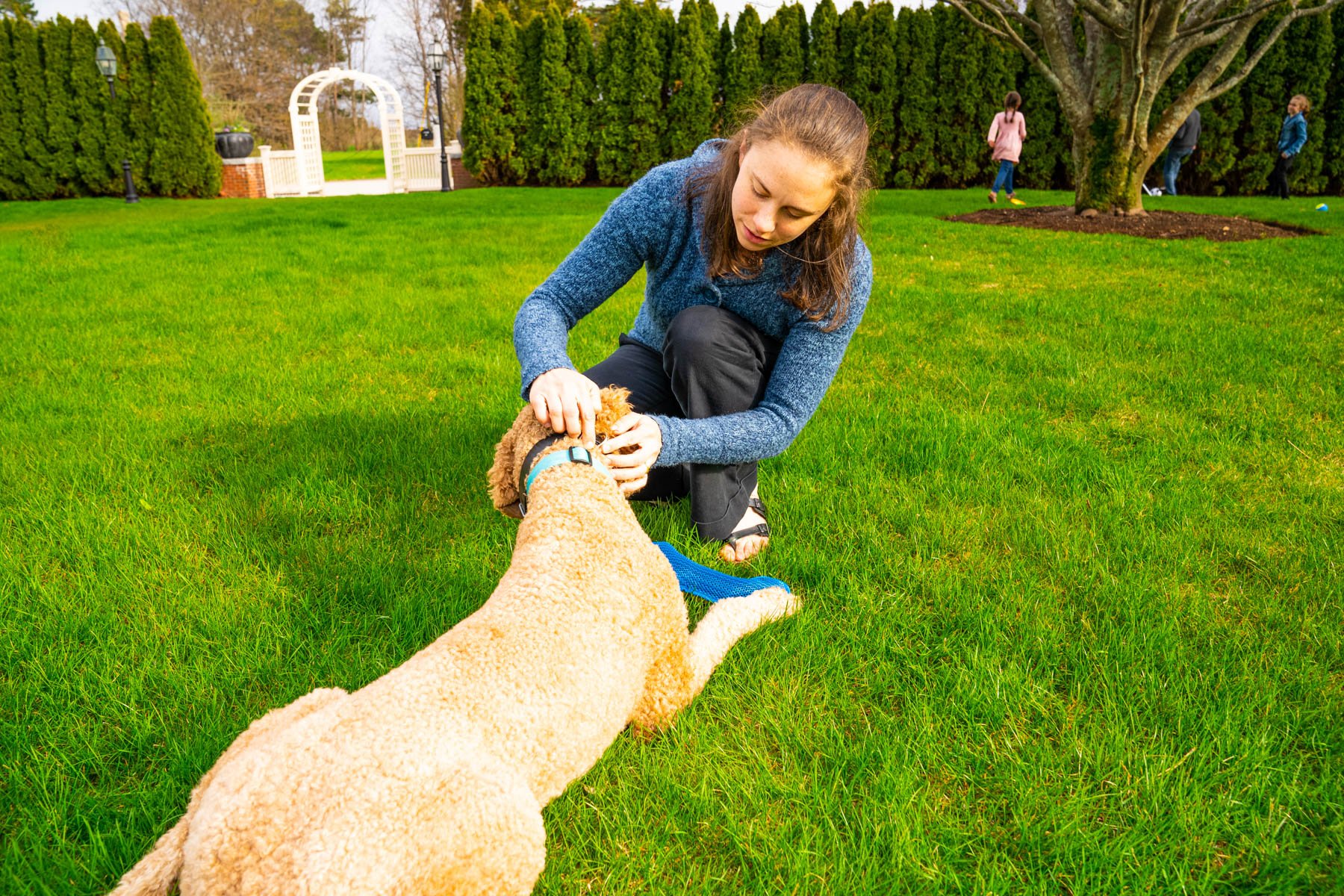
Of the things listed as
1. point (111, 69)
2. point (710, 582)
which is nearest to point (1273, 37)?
point (710, 582)

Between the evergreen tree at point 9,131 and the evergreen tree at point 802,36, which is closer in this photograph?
the evergreen tree at point 9,131

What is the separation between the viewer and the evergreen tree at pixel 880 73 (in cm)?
1600

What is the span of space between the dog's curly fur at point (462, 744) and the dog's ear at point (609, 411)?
150 millimetres

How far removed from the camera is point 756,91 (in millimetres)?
15562

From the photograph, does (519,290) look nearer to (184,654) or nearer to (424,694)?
(184,654)

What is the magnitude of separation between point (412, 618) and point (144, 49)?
59.3ft

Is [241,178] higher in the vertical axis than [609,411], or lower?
higher

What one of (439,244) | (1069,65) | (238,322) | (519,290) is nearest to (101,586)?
(238,322)

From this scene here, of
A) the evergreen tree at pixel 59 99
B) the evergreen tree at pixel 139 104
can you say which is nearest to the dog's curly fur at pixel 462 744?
the evergreen tree at pixel 139 104

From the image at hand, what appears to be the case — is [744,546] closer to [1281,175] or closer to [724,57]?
[1281,175]

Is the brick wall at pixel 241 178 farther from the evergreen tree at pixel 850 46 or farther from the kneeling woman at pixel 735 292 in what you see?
the kneeling woman at pixel 735 292

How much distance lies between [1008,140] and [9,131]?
61.0ft

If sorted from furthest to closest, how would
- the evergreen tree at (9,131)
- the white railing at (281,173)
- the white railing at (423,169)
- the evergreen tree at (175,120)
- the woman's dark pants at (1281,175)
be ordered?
1. the white railing at (423,169)
2. the white railing at (281,173)
3. the evergreen tree at (175,120)
4. the evergreen tree at (9,131)
5. the woman's dark pants at (1281,175)

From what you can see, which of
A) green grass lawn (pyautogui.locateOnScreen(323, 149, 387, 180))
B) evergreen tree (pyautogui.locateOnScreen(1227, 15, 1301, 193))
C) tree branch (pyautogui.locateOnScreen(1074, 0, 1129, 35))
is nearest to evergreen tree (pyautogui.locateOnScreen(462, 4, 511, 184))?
green grass lawn (pyautogui.locateOnScreen(323, 149, 387, 180))
